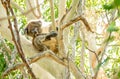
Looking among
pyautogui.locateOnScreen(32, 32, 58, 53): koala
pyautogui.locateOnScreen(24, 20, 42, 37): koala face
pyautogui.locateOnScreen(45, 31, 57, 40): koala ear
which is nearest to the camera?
pyautogui.locateOnScreen(45, 31, 57, 40): koala ear

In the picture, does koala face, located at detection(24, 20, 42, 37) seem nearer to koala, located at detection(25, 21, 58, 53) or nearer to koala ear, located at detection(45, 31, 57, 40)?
koala, located at detection(25, 21, 58, 53)

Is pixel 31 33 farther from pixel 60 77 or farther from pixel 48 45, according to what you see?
pixel 60 77

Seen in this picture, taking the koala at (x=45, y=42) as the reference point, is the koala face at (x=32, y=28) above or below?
above

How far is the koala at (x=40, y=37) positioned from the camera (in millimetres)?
2018

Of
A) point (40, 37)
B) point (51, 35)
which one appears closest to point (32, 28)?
point (40, 37)

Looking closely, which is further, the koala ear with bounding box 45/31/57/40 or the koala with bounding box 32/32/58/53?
the koala with bounding box 32/32/58/53

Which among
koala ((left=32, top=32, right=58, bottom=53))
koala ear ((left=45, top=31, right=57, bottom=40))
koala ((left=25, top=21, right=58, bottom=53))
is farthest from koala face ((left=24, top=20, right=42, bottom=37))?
koala ear ((left=45, top=31, right=57, bottom=40))

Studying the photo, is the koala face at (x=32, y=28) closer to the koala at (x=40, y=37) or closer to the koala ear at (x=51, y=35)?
the koala at (x=40, y=37)

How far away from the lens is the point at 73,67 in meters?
1.51

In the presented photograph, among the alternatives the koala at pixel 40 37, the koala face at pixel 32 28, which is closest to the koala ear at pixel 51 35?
the koala at pixel 40 37

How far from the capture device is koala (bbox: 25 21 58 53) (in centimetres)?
202

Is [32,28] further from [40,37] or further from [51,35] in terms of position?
[51,35]

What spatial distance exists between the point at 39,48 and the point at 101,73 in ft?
2.86

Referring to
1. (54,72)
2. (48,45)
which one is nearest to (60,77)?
(54,72)
